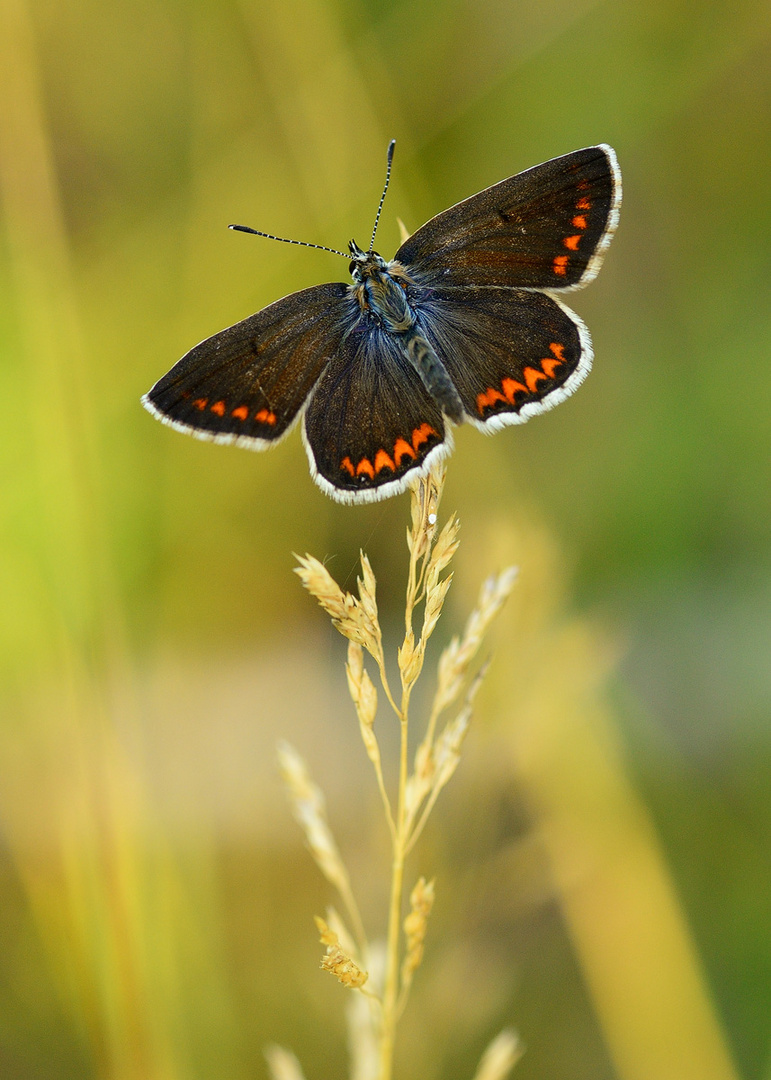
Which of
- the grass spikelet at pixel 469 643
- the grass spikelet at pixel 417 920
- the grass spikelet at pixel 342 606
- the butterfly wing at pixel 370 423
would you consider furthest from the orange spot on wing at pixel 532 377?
the grass spikelet at pixel 417 920

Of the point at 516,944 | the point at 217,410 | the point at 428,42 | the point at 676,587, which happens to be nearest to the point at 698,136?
the point at 428,42

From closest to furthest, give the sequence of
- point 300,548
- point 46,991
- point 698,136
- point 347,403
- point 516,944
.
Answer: point 347,403 → point 46,991 → point 516,944 → point 300,548 → point 698,136

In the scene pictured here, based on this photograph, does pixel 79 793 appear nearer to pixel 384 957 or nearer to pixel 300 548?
pixel 384 957

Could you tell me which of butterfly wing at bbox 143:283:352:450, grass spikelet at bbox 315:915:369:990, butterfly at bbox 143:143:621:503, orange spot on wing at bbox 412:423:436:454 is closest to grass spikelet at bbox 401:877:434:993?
grass spikelet at bbox 315:915:369:990

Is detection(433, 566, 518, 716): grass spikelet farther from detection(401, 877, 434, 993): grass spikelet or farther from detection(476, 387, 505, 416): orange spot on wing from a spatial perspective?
detection(476, 387, 505, 416): orange spot on wing

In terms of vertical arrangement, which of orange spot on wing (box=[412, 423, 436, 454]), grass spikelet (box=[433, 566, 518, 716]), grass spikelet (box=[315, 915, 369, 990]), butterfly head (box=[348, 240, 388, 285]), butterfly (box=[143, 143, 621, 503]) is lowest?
grass spikelet (box=[315, 915, 369, 990])

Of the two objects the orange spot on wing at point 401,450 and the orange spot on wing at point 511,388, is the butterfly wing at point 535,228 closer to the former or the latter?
the orange spot on wing at point 511,388

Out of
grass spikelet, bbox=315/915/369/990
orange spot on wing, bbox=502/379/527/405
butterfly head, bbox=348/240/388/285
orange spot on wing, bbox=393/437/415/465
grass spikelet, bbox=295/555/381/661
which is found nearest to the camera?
grass spikelet, bbox=315/915/369/990

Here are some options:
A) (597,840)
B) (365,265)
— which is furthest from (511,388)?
(597,840)
